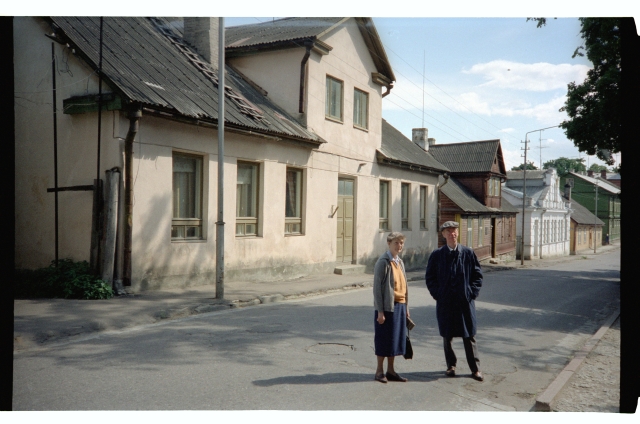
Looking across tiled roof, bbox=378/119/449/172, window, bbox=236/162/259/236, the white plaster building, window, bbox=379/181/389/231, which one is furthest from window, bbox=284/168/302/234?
the white plaster building

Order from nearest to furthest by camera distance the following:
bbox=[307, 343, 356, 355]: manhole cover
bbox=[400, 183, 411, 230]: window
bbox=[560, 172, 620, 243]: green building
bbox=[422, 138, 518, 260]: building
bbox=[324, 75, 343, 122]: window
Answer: bbox=[307, 343, 356, 355]: manhole cover → bbox=[324, 75, 343, 122]: window → bbox=[400, 183, 411, 230]: window → bbox=[422, 138, 518, 260]: building → bbox=[560, 172, 620, 243]: green building

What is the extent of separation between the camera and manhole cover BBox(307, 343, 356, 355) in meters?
7.10

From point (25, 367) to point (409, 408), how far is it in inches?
160

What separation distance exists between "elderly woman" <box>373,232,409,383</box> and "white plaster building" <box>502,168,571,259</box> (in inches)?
1435

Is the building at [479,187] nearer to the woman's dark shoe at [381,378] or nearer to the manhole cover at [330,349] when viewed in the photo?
the manhole cover at [330,349]

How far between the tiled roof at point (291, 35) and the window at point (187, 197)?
4.66 meters

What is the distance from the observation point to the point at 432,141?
36.8 metres

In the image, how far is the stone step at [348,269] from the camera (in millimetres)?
16906

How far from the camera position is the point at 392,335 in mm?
5859

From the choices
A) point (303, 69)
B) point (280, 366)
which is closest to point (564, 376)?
point (280, 366)

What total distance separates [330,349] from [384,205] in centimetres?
1348

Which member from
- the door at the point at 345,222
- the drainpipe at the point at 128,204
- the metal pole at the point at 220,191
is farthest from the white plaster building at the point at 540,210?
the drainpipe at the point at 128,204

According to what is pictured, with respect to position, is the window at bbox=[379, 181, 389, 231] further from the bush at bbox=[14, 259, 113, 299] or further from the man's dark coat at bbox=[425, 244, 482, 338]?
the man's dark coat at bbox=[425, 244, 482, 338]

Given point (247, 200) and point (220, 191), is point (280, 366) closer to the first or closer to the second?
point (220, 191)
